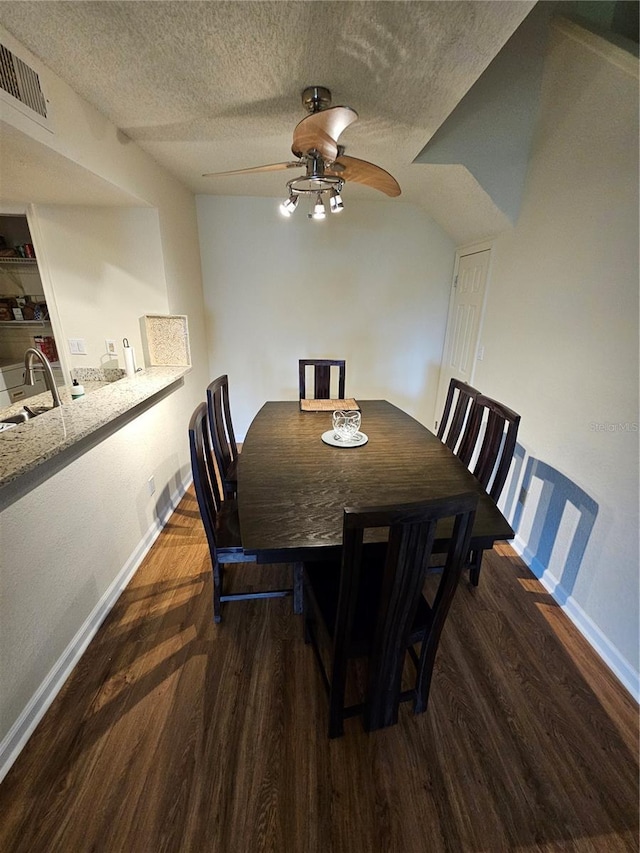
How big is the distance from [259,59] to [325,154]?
0.37m

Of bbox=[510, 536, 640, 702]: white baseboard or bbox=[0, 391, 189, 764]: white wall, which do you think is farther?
bbox=[510, 536, 640, 702]: white baseboard

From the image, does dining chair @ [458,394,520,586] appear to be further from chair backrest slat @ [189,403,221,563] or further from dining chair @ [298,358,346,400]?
chair backrest slat @ [189,403,221,563]

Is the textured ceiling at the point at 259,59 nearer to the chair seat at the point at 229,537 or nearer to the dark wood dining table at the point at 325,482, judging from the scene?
the dark wood dining table at the point at 325,482

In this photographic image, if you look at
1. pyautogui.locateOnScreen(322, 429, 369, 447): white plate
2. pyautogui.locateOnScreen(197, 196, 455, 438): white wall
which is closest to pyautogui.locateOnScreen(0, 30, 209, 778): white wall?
pyautogui.locateOnScreen(197, 196, 455, 438): white wall

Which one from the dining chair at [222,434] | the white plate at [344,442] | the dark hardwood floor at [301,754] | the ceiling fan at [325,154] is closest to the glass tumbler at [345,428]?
the white plate at [344,442]

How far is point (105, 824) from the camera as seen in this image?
1.03 metres

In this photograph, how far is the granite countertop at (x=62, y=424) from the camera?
1108mm

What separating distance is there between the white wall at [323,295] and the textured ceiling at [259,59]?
1190 mm

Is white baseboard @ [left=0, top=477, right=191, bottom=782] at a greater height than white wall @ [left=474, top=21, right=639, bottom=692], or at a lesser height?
lesser

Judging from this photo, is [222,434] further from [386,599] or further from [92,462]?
[386,599]

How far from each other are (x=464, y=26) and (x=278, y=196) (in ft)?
7.21

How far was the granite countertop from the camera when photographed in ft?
3.64

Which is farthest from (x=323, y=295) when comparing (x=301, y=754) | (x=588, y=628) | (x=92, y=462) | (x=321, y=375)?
(x=301, y=754)

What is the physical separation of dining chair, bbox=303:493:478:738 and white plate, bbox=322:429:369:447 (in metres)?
0.55
